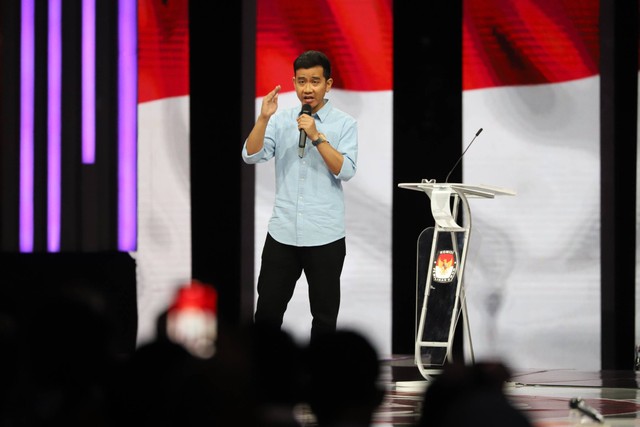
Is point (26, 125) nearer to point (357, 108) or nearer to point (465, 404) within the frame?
point (357, 108)

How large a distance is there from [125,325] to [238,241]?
2.67 ft

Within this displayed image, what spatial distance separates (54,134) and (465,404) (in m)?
5.37

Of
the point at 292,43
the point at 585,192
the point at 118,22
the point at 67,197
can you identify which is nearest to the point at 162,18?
the point at 118,22

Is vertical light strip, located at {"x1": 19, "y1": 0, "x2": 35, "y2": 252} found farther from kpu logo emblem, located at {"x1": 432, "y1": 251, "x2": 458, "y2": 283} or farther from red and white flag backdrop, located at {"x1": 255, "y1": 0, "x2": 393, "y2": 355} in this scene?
kpu logo emblem, located at {"x1": 432, "y1": 251, "x2": 458, "y2": 283}

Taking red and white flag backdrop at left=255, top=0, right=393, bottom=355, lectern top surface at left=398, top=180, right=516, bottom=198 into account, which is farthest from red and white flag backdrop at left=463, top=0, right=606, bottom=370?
lectern top surface at left=398, top=180, right=516, bottom=198

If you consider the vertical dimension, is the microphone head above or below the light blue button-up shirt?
above

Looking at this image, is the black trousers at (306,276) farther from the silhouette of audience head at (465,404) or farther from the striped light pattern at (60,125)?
the silhouette of audience head at (465,404)

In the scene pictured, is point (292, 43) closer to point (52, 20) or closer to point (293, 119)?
point (52, 20)

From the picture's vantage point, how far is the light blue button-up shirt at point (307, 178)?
4418mm

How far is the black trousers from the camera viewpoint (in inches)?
173

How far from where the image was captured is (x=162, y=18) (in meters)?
6.55

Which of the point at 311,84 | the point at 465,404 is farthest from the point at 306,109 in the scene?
the point at 465,404

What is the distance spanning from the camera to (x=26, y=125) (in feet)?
21.6

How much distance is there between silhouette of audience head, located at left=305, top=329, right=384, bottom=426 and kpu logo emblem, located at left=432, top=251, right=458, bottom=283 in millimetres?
3214
